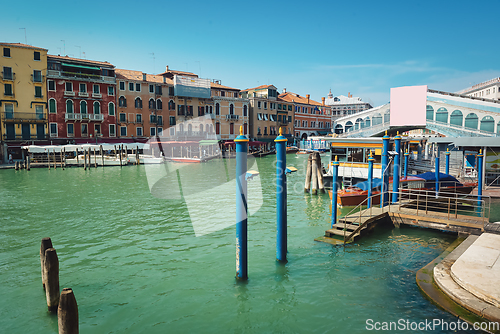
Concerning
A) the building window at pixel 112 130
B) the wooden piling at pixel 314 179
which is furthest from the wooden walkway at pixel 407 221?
the building window at pixel 112 130

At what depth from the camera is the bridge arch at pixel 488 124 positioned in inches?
1148

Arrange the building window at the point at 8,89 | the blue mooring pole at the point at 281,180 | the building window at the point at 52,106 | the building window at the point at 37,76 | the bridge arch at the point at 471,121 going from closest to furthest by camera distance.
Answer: the blue mooring pole at the point at 281,180 → the bridge arch at the point at 471,121 → the building window at the point at 8,89 → the building window at the point at 37,76 → the building window at the point at 52,106

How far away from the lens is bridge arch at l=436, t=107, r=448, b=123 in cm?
3172

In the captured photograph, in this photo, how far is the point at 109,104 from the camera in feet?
137

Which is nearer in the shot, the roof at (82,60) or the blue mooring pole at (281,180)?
the blue mooring pole at (281,180)

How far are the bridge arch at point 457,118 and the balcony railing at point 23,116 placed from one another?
142 ft

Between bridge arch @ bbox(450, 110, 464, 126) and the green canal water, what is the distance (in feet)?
81.4

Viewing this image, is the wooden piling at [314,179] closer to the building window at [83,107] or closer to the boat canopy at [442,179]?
the boat canopy at [442,179]

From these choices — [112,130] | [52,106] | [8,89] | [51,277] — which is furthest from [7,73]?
[51,277]

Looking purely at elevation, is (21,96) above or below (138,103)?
below

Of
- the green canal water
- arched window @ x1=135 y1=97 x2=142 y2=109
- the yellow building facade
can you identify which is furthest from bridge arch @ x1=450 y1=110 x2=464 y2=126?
the yellow building facade

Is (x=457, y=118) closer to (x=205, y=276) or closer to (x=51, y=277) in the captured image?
(x=205, y=276)

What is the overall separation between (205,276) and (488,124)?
31758 millimetres

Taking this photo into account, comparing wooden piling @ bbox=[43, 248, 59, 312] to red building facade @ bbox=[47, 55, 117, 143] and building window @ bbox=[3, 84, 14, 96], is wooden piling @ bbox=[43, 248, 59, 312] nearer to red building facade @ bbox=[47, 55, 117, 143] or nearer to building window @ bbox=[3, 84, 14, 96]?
red building facade @ bbox=[47, 55, 117, 143]
